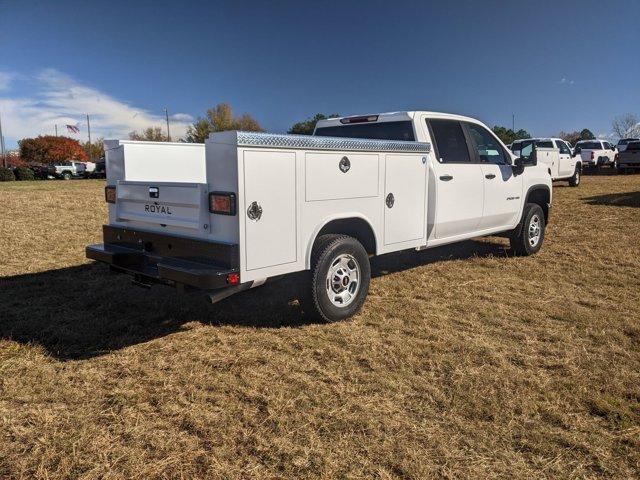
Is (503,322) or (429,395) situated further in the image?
(503,322)

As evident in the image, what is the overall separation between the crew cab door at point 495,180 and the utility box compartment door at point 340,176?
2132mm

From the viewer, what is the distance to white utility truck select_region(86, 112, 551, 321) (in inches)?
151

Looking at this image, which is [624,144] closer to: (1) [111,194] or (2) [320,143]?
(2) [320,143]

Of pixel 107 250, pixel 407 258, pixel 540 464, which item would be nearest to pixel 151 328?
pixel 107 250

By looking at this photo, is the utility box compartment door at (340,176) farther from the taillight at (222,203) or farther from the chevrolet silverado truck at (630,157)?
the chevrolet silverado truck at (630,157)

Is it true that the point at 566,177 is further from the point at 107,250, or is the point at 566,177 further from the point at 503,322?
the point at 107,250

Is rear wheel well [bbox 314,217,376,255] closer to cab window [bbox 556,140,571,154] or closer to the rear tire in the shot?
cab window [bbox 556,140,571,154]

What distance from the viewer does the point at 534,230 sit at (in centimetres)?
773

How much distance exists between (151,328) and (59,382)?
114cm

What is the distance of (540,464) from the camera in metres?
2.71

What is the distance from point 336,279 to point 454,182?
2.12m

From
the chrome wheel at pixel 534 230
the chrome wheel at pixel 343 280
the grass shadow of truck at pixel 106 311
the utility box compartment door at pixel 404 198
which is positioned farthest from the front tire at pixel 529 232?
the chrome wheel at pixel 343 280

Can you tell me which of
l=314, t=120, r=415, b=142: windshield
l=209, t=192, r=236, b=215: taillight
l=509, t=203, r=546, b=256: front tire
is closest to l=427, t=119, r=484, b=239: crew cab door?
l=314, t=120, r=415, b=142: windshield

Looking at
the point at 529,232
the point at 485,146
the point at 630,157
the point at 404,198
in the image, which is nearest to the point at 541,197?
the point at 529,232
